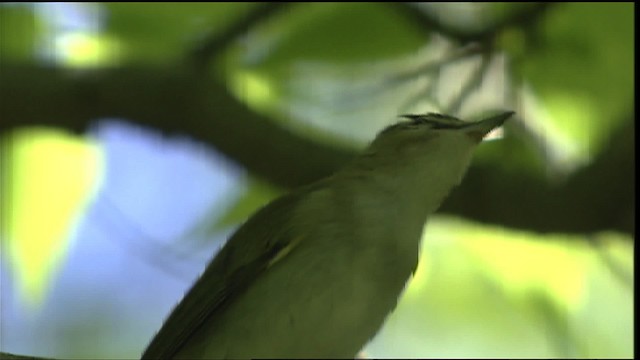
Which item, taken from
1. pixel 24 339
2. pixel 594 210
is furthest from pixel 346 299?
pixel 24 339

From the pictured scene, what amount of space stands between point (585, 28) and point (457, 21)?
281mm

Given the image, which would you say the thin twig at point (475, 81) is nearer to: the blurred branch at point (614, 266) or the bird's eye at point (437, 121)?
the blurred branch at point (614, 266)

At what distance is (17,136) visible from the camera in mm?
2188

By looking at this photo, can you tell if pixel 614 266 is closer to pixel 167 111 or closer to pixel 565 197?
pixel 565 197

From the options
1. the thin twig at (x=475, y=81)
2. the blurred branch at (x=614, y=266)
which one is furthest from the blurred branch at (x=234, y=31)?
the blurred branch at (x=614, y=266)

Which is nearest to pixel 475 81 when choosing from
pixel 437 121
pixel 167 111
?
pixel 167 111

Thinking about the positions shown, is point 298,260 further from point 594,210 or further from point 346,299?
point 594,210

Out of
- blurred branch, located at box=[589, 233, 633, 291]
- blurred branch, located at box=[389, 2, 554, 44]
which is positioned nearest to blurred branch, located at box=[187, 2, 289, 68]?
blurred branch, located at box=[389, 2, 554, 44]

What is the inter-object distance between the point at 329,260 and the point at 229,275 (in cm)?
18

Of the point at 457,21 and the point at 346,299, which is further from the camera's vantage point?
the point at 457,21

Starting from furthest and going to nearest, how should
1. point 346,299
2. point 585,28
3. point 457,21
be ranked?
point 457,21
point 585,28
point 346,299

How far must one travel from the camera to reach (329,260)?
1.30m

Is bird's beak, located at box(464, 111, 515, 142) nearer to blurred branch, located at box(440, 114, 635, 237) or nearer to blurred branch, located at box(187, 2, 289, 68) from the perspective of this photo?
blurred branch, located at box(440, 114, 635, 237)

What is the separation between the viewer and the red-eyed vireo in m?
1.26
